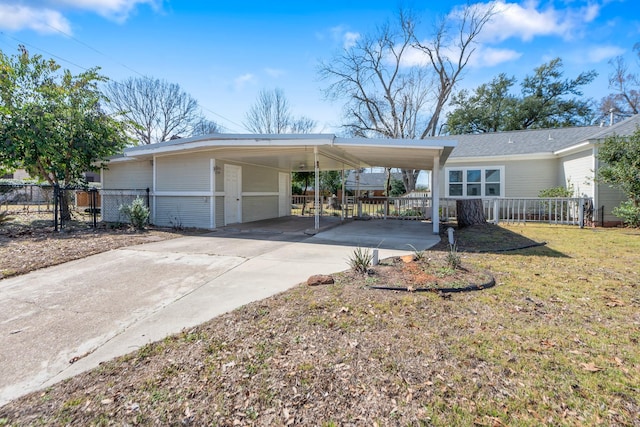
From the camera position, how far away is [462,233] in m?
9.01

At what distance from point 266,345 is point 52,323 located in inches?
99.5

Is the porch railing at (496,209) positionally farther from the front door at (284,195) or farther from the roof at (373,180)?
the roof at (373,180)

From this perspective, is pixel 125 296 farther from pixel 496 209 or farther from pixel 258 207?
pixel 496 209

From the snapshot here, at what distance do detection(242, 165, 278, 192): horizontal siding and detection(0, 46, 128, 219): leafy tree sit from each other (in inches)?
195

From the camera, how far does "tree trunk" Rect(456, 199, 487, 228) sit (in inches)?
405

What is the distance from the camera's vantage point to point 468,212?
1038cm

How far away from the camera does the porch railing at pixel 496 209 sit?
11344mm

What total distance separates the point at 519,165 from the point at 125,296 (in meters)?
16.1

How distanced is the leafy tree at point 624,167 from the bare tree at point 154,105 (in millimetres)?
31222

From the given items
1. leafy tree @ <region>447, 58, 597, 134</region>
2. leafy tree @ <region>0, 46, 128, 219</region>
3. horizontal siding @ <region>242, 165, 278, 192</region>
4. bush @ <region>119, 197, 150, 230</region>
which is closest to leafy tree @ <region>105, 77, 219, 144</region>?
leafy tree @ <region>0, 46, 128, 219</region>

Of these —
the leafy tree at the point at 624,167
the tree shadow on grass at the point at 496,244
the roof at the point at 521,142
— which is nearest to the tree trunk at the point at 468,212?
the tree shadow on grass at the point at 496,244

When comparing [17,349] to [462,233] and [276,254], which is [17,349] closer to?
[276,254]

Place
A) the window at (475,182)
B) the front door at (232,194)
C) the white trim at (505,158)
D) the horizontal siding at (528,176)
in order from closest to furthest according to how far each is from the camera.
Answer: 1. the front door at (232,194)
2. the white trim at (505,158)
3. the horizontal siding at (528,176)
4. the window at (475,182)

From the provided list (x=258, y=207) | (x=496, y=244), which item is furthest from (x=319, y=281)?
(x=258, y=207)
